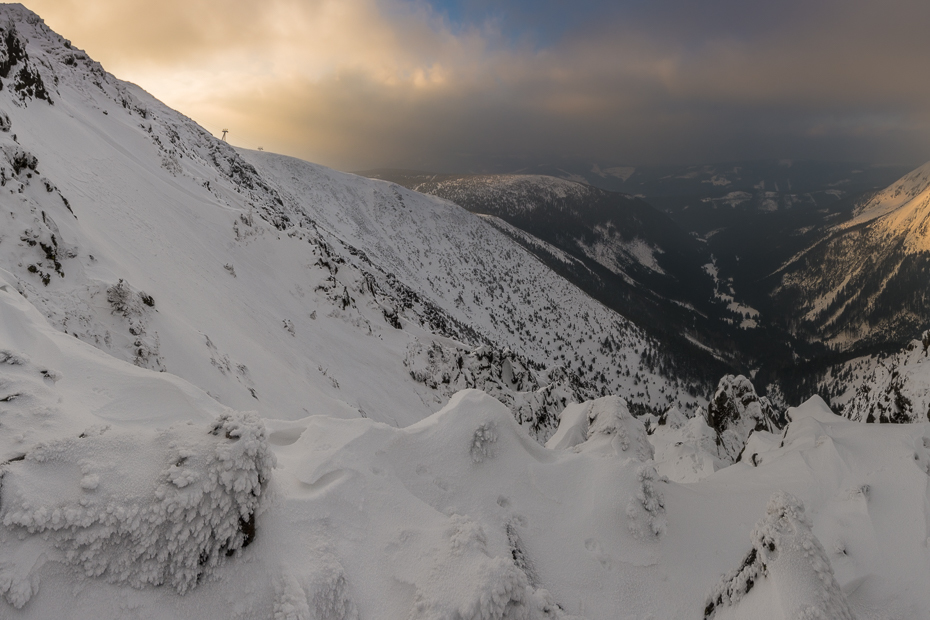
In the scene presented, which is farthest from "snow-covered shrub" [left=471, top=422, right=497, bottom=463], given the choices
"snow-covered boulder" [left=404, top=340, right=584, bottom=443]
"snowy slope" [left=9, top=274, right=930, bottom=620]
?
"snow-covered boulder" [left=404, top=340, right=584, bottom=443]

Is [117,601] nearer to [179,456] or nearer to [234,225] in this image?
[179,456]

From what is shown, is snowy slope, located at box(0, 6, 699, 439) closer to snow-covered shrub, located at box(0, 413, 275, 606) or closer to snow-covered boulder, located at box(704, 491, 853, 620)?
snow-covered shrub, located at box(0, 413, 275, 606)

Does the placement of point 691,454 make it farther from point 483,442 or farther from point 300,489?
point 300,489

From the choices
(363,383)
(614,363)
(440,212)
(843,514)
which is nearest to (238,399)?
(363,383)

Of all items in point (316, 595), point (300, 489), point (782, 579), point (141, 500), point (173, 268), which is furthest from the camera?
→ point (173, 268)

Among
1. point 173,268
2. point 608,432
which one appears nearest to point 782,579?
point 608,432

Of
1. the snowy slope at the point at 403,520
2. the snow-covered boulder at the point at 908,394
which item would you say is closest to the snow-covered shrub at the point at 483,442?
the snowy slope at the point at 403,520

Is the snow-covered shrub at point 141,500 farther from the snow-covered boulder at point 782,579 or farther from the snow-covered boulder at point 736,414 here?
the snow-covered boulder at point 736,414
